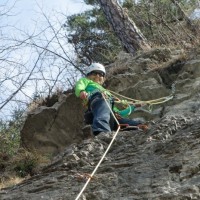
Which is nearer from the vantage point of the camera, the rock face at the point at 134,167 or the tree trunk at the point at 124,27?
the rock face at the point at 134,167

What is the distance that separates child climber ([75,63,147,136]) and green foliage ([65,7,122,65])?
22.2ft

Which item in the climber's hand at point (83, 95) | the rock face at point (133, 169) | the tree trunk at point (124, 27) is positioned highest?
the tree trunk at point (124, 27)

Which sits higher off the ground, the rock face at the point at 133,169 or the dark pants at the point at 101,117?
the dark pants at the point at 101,117

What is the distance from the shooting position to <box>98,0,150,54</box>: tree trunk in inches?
428

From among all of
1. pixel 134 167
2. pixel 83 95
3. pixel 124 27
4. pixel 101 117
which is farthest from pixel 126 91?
pixel 134 167

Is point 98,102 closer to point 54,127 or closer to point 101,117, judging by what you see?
point 101,117

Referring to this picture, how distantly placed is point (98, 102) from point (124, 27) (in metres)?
5.19

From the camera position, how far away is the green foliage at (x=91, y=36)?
14.7m

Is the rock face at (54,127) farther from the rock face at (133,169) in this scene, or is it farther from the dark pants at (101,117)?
the rock face at (133,169)

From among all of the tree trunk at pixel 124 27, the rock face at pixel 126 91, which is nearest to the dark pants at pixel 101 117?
the rock face at pixel 126 91

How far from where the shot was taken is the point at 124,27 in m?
11.1

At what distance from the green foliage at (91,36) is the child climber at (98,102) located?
678 cm

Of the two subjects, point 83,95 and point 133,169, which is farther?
point 83,95

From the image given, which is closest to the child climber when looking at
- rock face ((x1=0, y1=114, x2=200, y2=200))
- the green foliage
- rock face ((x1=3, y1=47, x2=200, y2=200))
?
rock face ((x1=3, y1=47, x2=200, y2=200))
